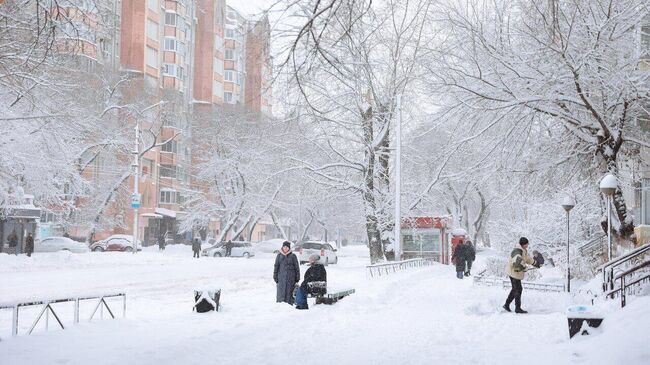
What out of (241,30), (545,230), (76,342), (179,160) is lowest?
(76,342)

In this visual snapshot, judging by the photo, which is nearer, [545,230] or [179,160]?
[545,230]

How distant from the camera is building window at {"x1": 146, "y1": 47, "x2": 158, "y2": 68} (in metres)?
67.6

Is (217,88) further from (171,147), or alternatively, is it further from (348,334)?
(348,334)

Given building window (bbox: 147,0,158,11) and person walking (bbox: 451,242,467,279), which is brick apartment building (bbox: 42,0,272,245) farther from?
person walking (bbox: 451,242,467,279)

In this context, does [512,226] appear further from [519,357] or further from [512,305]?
[519,357]

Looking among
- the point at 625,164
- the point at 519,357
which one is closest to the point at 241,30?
the point at 519,357

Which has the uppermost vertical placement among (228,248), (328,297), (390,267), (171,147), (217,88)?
(217,88)

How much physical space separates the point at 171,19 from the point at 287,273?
5959 cm

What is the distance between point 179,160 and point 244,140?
16815mm

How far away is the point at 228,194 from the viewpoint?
6200cm

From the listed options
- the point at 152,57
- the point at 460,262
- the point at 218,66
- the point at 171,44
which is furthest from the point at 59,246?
the point at 218,66

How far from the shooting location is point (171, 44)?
71.8 metres

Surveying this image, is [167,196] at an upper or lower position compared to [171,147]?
lower

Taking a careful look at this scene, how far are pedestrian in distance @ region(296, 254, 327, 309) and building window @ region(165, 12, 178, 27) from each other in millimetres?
58559
